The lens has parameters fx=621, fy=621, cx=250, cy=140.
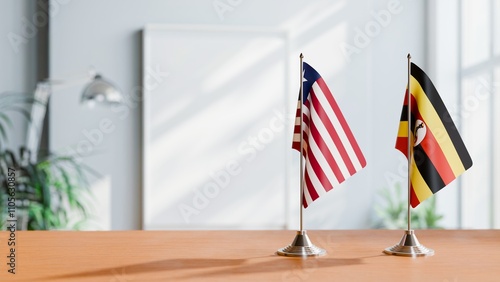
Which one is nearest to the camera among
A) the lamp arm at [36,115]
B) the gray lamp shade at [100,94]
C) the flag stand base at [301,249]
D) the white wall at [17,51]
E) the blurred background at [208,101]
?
the flag stand base at [301,249]

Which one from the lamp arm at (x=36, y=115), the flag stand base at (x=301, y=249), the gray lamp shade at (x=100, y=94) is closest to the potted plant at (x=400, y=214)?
the gray lamp shade at (x=100, y=94)

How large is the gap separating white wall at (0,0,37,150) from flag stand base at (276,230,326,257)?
12.0ft

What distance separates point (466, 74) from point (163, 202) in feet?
8.26

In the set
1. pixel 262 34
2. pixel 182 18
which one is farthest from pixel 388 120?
pixel 182 18

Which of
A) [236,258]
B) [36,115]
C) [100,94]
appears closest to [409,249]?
[236,258]

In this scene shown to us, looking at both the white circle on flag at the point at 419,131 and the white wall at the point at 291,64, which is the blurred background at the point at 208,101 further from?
the white circle on flag at the point at 419,131

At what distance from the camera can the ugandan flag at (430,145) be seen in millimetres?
1348

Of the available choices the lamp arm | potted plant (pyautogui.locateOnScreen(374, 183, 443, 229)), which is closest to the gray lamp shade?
the lamp arm

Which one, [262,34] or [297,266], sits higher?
[262,34]

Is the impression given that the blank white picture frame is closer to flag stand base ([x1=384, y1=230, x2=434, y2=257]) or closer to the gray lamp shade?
the gray lamp shade

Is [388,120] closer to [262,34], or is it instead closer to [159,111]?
[262,34]

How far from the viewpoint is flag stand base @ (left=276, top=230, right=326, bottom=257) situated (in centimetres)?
128

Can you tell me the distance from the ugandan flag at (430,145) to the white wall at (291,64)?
3.37m

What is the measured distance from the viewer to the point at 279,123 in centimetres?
471
